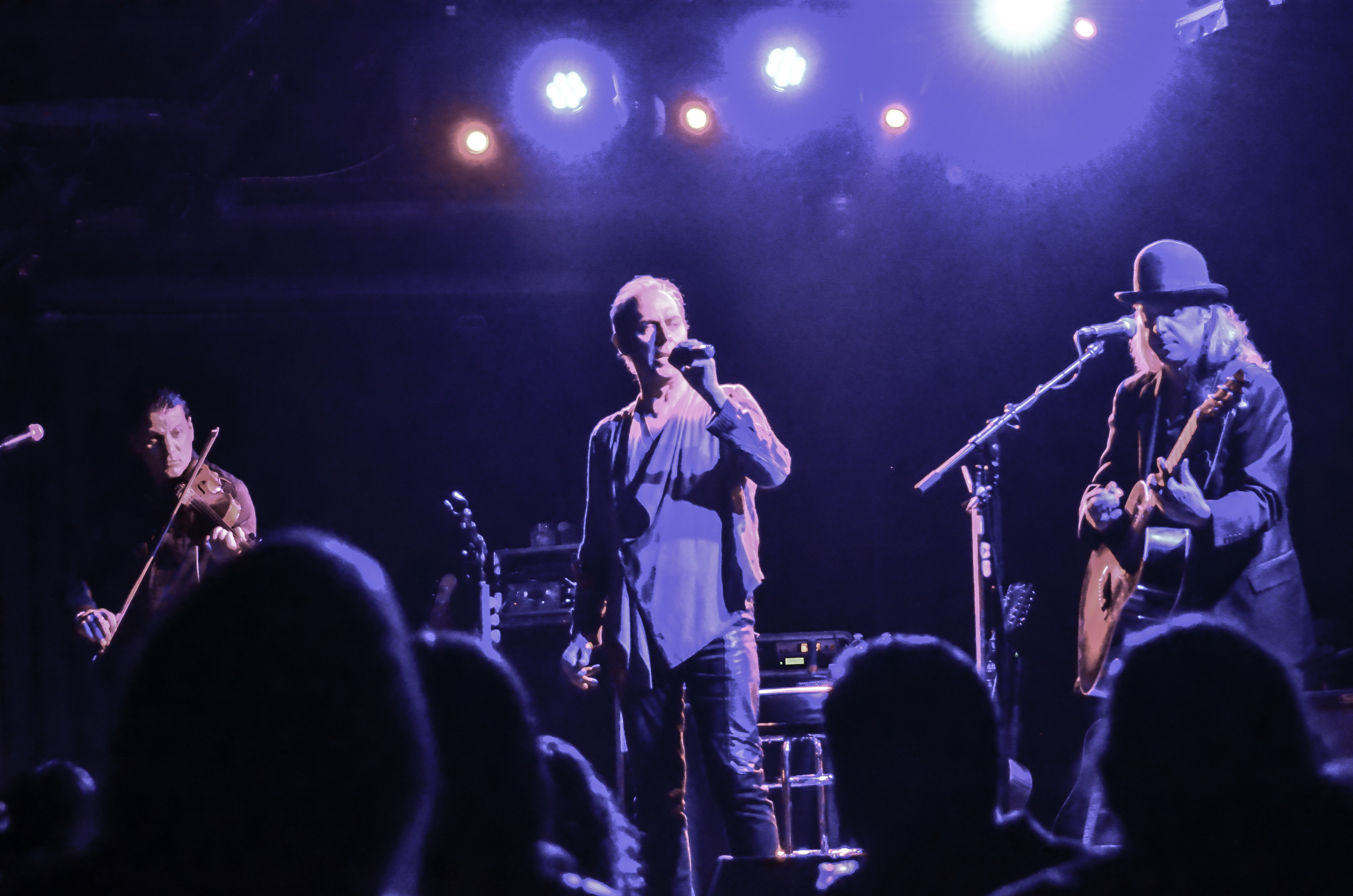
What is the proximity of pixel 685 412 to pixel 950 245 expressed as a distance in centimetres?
330

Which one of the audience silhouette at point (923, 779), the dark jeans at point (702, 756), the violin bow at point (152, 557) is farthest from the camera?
the violin bow at point (152, 557)

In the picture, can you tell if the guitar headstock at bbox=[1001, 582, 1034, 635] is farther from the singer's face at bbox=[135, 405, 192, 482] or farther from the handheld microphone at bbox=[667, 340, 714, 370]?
the singer's face at bbox=[135, 405, 192, 482]

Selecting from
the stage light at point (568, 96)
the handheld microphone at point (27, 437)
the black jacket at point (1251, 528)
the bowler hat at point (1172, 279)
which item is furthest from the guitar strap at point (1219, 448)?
the handheld microphone at point (27, 437)

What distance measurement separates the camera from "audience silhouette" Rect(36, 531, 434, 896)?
72 cm

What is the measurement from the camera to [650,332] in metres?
3.55

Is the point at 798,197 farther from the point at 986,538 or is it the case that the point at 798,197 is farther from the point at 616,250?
the point at 986,538

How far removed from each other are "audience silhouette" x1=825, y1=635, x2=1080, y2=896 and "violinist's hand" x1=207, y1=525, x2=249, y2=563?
396 centimetres

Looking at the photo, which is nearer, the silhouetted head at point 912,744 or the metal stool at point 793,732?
the silhouetted head at point 912,744

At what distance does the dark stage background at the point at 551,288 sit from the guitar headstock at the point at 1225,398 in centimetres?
150

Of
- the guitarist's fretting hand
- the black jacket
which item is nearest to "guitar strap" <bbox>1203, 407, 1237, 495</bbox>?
the black jacket

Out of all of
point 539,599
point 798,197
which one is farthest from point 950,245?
point 539,599

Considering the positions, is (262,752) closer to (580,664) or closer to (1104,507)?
(580,664)

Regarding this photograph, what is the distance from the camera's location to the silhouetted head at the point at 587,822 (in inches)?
58.1

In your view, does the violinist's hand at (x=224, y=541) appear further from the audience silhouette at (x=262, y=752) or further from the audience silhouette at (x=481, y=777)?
the audience silhouette at (x=262, y=752)
